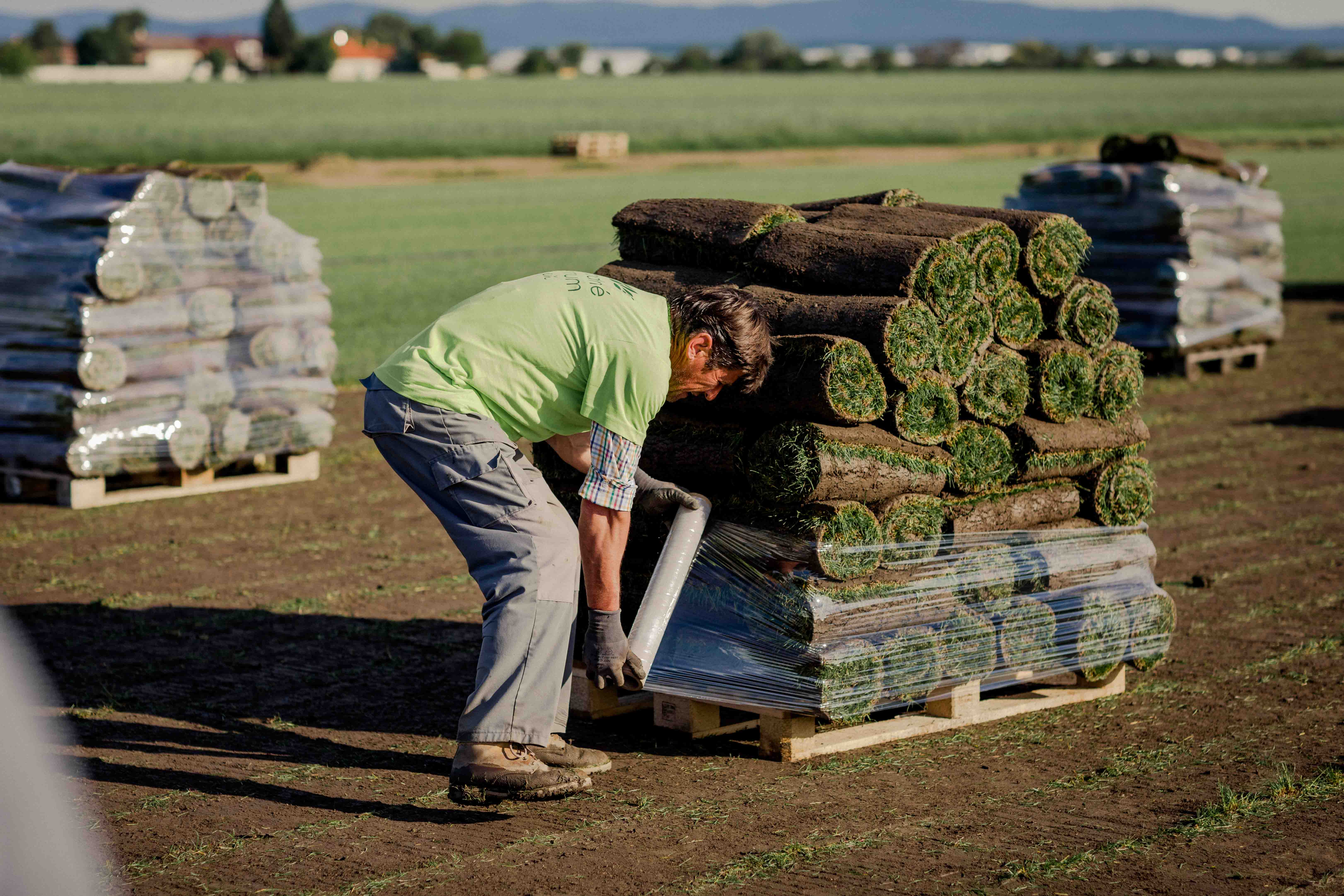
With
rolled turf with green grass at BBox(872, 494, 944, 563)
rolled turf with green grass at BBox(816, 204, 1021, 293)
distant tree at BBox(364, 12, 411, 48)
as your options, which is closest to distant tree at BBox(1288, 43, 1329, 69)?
distant tree at BBox(364, 12, 411, 48)

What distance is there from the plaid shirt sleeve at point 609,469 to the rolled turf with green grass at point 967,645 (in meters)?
1.81

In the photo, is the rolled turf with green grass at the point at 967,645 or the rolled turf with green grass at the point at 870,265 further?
the rolled turf with green grass at the point at 967,645

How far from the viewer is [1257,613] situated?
7.57 metres

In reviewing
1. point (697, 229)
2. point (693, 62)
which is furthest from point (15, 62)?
point (697, 229)

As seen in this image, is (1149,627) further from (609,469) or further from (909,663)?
(609,469)

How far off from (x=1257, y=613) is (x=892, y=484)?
2989 mm

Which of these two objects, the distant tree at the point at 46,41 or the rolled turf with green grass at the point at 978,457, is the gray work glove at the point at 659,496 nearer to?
the rolled turf with green grass at the point at 978,457

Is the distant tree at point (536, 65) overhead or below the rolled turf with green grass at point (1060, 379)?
overhead

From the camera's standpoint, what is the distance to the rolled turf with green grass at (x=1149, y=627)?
6402mm

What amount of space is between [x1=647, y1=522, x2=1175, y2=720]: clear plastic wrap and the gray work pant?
0.95m

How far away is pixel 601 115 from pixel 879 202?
62.8 m

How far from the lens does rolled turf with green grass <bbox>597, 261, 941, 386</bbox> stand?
18.5 feet

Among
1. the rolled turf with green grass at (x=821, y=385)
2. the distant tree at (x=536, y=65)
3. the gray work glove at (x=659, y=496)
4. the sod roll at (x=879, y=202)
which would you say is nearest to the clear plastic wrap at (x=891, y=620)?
the gray work glove at (x=659, y=496)

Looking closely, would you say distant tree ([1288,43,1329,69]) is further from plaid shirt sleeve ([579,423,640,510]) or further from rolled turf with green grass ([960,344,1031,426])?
plaid shirt sleeve ([579,423,640,510])
